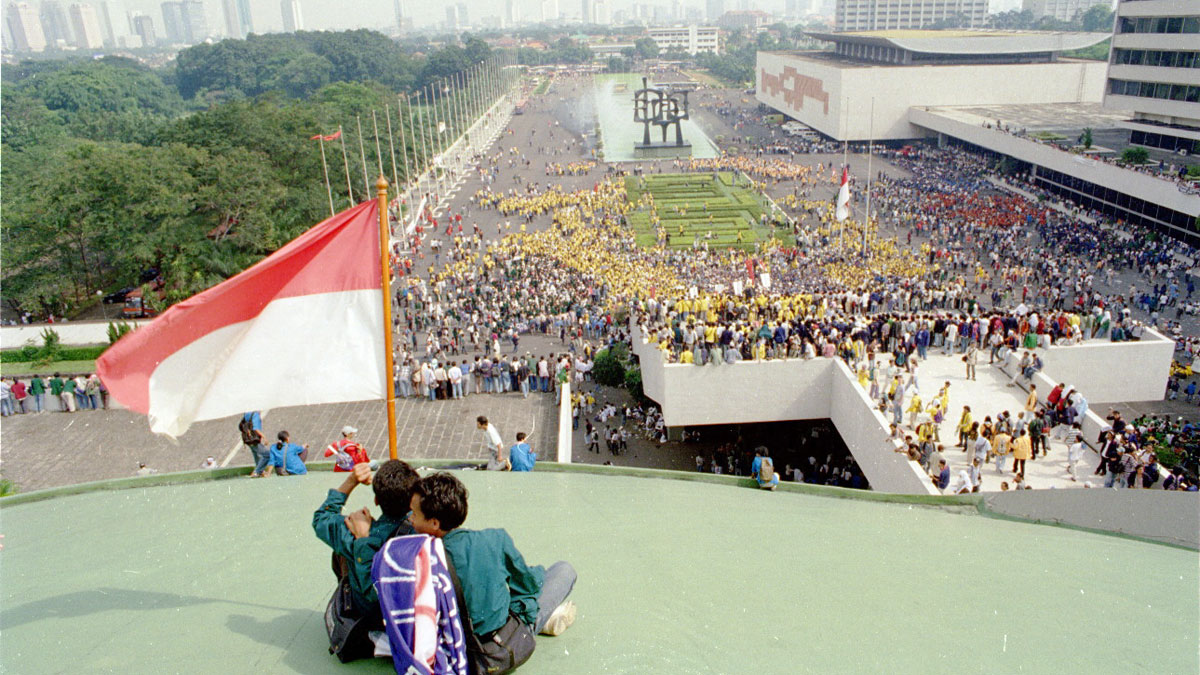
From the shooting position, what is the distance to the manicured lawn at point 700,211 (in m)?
34.4

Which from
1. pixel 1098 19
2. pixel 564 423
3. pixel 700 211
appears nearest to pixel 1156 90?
pixel 700 211

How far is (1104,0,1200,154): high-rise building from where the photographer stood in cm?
3156

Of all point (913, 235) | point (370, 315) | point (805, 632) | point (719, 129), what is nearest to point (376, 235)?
point (370, 315)

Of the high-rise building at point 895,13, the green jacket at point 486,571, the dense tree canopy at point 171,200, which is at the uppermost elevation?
the high-rise building at point 895,13

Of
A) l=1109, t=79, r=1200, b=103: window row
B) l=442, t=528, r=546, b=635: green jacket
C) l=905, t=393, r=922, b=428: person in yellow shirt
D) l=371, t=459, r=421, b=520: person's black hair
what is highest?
l=371, t=459, r=421, b=520: person's black hair

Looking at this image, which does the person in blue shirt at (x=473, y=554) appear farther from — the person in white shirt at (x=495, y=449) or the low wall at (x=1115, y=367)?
the low wall at (x=1115, y=367)

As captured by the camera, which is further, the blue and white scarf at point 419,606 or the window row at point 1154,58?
the window row at point 1154,58

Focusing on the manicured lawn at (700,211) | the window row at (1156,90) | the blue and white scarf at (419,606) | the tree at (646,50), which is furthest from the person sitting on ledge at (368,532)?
the tree at (646,50)

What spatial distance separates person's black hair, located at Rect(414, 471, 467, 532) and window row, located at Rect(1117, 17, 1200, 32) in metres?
37.7

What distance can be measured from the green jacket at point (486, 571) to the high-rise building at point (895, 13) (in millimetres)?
170375

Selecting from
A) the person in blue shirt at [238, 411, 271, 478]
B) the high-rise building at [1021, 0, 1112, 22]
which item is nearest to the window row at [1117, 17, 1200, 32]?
the person in blue shirt at [238, 411, 271, 478]

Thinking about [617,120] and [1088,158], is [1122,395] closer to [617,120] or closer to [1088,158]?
[1088,158]

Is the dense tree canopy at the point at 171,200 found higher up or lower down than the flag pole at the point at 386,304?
lower down

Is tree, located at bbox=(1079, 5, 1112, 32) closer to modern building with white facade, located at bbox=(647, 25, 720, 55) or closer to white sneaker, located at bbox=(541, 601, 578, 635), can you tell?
modern building with white facade, located at bbox=(647, 25, 720, 55)
